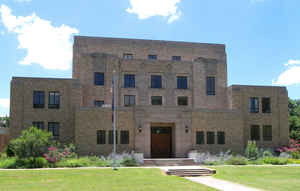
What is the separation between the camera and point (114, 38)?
1687 inches

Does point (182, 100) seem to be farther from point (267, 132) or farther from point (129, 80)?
point (267, 132)

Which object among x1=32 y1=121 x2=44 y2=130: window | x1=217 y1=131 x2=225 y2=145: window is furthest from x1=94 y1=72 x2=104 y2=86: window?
x1=217 y1=131 x2=225 y2=145: window

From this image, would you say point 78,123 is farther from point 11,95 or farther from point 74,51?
point 74,51

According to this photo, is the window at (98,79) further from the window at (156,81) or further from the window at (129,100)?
the window at (156,81)

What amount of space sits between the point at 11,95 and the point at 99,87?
9334mm

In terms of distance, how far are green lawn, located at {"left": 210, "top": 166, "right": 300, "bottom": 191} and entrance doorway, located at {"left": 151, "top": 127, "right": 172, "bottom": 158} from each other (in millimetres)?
9998

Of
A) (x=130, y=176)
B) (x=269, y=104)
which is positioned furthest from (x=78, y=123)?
(x=269, y=104)

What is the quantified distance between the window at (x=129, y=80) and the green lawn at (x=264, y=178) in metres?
16.6

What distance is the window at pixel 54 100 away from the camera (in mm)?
35000

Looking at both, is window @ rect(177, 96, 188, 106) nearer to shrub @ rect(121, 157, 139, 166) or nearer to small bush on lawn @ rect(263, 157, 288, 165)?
small bush on lawn @ rect(263, 157, 288, 165)

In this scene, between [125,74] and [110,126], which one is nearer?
[110,126]

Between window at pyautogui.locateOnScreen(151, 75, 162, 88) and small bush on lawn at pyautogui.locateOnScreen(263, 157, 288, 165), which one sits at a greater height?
window at pyautogui.locateOnScreen(151, 75, 162, 88)

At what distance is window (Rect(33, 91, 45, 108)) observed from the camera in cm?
3472

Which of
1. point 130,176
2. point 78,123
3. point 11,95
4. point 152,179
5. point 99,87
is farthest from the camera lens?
point 99,87
